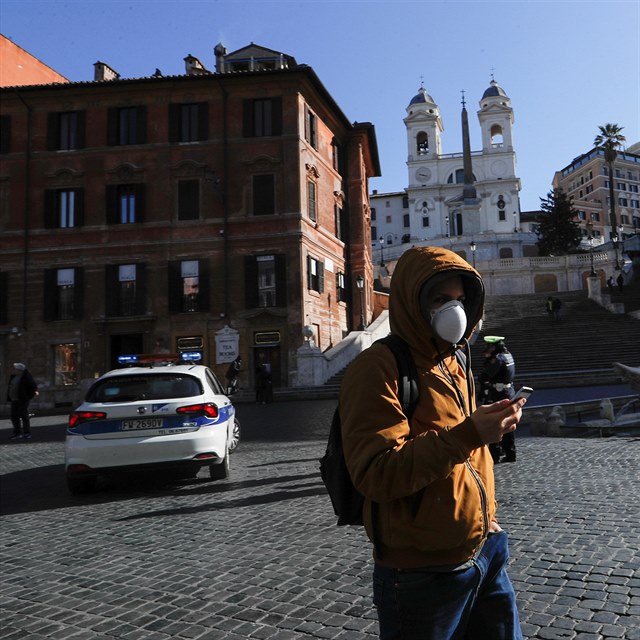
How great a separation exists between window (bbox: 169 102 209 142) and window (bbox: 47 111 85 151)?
4.23m

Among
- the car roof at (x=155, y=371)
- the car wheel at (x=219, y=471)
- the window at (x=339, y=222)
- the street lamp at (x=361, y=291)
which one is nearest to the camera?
the car roof at (x=155, y=371)

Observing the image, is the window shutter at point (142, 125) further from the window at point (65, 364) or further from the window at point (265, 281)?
the window at point (65, 364)

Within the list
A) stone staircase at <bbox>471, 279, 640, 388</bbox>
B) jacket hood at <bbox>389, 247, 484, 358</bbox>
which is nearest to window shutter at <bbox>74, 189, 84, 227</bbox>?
stone staircase at <bbox>471, 279, 640, 388</bbox>

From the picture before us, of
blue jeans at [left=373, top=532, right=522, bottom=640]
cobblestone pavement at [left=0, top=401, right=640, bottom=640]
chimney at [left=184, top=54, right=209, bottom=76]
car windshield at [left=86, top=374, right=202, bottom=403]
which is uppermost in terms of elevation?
chimney at [left=184, top=54, right=209, bottom=76]

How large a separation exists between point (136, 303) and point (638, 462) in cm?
2333

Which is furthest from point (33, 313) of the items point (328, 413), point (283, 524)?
point (283, 524)

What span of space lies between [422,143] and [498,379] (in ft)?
301

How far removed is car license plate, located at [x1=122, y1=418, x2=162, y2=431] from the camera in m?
7.50

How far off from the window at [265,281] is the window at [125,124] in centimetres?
789

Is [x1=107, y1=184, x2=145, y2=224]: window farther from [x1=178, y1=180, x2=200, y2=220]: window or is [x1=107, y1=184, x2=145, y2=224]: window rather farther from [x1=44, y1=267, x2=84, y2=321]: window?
[x1=44, y1=267, x2=84, y2=321]: window

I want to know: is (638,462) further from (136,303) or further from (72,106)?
(72,106)

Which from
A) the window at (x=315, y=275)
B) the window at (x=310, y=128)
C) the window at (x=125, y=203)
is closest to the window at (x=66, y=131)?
the window at (x=125, y=203)

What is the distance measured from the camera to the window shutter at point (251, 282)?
27562 millimetres

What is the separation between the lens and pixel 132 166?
1121 inches
